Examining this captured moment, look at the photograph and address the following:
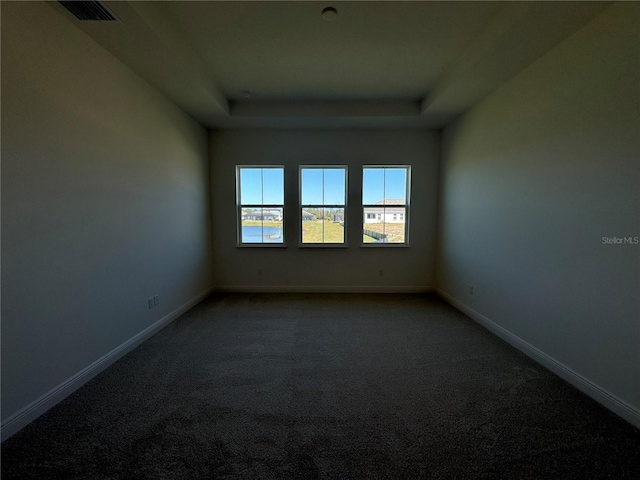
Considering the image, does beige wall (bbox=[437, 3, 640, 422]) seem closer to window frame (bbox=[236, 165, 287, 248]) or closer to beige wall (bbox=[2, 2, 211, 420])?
window frame (bbox=[236, 165, 287, 248])

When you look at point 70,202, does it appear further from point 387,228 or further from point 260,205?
point 387,228

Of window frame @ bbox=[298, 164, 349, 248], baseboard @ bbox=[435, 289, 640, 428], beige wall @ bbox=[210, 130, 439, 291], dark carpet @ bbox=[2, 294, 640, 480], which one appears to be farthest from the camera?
window frame @ bbox=[298, 164, 349, 248]

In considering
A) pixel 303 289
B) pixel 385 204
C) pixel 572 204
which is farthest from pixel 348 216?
pixel 572 204

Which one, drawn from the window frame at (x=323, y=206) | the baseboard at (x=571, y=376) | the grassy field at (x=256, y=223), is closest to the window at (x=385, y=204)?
the window frame at (x=323, y=206)

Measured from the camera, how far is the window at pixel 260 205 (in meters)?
4.49

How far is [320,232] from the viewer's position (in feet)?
15.0

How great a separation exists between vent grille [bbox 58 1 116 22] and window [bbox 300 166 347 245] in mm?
2874

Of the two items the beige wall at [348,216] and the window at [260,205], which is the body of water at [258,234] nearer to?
the window at [260,205]

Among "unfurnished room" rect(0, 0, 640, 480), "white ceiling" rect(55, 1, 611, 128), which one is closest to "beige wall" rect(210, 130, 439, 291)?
"unfurnished room" rect(0, 0, 640, 480)

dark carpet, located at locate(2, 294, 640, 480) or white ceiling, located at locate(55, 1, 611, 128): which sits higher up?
white ceiling, located at locate(55, 1, 611, 128)

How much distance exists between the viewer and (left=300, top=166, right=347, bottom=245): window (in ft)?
14.7

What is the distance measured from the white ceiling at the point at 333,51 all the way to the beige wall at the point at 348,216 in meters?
0.61

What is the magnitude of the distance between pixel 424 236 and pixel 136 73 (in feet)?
14.3

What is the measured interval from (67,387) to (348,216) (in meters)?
3.76
